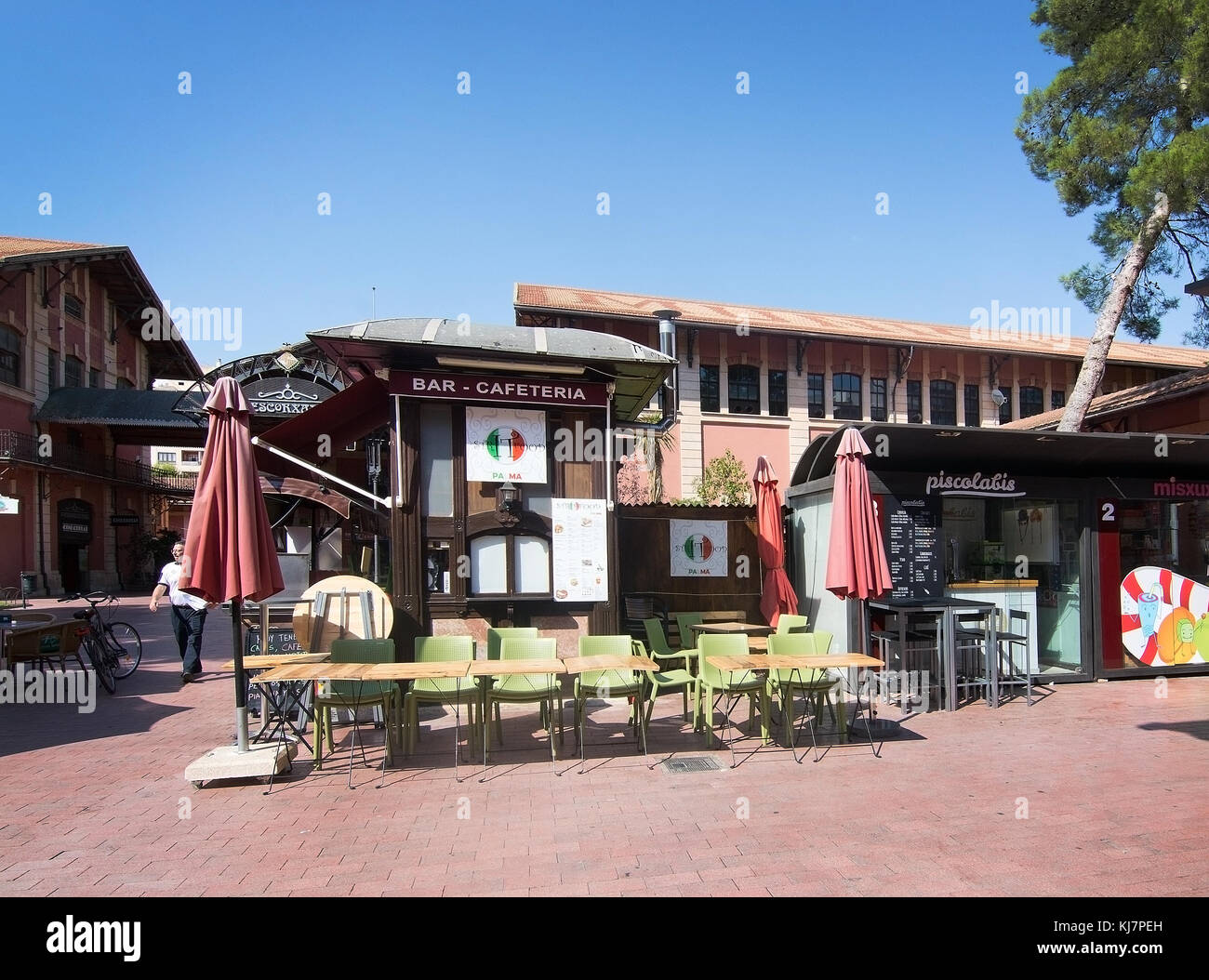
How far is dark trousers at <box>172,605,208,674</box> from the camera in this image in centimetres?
1018

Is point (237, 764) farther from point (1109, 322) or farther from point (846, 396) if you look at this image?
point (846, 396)

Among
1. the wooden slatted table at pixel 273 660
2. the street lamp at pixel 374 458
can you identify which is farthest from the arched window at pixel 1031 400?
the wooden slatted table at pixel 273 660

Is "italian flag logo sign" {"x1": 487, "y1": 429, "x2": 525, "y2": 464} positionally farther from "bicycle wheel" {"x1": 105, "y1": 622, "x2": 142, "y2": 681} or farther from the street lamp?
"bicycle wheel" {"x1": 105, "y1": 622, "x2": 142, "y2": 681}

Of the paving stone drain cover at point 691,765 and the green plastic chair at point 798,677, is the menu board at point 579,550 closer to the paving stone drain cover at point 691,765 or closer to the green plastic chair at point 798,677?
the green plastic chair at point 798,677

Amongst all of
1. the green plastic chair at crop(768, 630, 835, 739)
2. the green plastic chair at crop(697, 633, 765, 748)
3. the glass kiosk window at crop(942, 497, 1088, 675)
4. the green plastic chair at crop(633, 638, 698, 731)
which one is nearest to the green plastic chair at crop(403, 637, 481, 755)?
the green plastic chair at crop(633, 638, 698, 731)

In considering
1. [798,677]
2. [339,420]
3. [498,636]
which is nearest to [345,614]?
[498,636]

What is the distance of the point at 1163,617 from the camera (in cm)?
1023

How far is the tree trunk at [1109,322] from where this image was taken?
1370 cm

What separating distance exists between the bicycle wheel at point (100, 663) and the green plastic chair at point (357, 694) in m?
4.25

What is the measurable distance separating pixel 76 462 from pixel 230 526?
90.9 feet

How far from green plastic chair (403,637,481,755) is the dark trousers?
4590 millimetres

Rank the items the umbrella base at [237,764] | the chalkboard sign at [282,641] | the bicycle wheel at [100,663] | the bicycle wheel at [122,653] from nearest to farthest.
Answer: the umbrella base at [237,764] < the chalkboard sign at [282,641] < the bicycle wheel at [100,663] < the bicycle wheel at [122,653]
